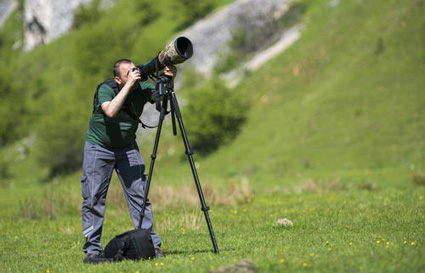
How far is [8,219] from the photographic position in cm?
1265

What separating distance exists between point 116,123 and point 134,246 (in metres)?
1.55

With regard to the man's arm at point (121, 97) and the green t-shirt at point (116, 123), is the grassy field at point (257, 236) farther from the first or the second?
the man's arm at point (121, 97)

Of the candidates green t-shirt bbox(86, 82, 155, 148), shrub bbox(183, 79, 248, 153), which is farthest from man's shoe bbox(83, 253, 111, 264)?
shrub bbox(183, 79, 248, 153)

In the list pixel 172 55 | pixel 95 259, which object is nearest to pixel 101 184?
pixel 95 259

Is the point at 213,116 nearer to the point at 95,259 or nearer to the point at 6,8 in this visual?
the point at 95,259

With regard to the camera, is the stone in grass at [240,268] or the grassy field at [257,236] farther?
the grassy field at [257,236]

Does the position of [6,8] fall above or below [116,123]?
above

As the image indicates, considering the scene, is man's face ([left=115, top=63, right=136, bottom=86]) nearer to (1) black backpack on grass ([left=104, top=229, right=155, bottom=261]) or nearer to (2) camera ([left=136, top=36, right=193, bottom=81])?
(2) camera ([left=136, top=36, right=193, bottom=81])

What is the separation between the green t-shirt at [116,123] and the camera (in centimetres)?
633

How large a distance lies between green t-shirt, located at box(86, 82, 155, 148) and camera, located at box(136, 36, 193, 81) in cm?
39

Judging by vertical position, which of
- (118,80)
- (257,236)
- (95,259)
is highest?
(118,80)

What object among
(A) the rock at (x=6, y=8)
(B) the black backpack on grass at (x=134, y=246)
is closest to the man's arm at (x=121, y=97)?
(B) the black backpack on grass at (x=134, y=246)

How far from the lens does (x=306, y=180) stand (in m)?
18.9

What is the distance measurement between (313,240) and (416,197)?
20.2 ft
